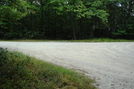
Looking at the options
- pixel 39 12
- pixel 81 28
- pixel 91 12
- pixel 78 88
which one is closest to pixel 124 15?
pixel 81 28

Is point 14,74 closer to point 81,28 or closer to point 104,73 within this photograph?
point 104,73

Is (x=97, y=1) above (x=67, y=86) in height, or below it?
above

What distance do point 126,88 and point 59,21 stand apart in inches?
980

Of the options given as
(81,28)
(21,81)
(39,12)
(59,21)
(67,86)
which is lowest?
(67,86)

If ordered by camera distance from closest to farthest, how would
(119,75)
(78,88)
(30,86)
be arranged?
(30,86)
(78,88)
(119,75)

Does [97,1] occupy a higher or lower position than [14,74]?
higher

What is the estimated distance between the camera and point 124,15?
27906mm

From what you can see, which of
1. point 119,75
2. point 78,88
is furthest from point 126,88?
point 78,88

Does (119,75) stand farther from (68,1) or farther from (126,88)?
(68,1)

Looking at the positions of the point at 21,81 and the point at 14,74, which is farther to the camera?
the point at 14,74

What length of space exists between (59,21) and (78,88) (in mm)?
24983

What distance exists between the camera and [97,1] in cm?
1991

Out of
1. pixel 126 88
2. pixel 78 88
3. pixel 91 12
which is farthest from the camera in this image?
pixel 91 12

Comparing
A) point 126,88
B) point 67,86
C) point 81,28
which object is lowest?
point 126,88
